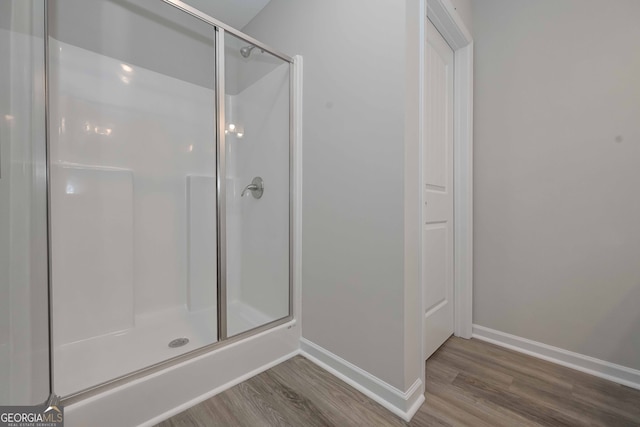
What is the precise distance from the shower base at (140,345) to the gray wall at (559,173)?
61.8 inches

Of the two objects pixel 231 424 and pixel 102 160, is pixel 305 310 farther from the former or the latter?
pixel 102 160

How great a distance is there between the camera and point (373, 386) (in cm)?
117

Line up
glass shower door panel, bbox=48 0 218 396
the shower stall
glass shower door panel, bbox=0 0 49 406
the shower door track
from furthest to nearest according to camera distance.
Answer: glass shower door panel, bbox=48 0 218 396, the shower stall, the shower door track, glass shower door panel, bbox=0 0 49 406

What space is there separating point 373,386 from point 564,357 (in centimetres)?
113

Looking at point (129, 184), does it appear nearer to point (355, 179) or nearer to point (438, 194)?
point (355, 179)

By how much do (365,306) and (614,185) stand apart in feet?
4.57

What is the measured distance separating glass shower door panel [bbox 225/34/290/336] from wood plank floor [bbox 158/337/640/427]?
1.20 ft

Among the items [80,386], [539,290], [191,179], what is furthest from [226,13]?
[539,290]

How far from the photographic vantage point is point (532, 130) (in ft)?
4.89

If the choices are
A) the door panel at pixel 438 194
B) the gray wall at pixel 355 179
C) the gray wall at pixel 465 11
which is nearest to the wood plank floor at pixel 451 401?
the gray wall at pixel 355 179

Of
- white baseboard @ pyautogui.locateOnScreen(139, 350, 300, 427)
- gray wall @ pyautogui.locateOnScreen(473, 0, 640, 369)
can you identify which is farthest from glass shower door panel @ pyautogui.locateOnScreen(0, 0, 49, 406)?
gray wall @ pyautogui.locateOnScreen(473, 0, 640, 369)

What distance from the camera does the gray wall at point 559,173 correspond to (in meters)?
1.24

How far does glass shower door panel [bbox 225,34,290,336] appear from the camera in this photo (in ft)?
5.32

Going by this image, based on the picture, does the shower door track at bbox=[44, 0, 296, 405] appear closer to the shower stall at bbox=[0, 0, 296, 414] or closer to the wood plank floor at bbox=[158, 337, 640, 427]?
the shower stall at bbox=[0, 0, 296, 414]
